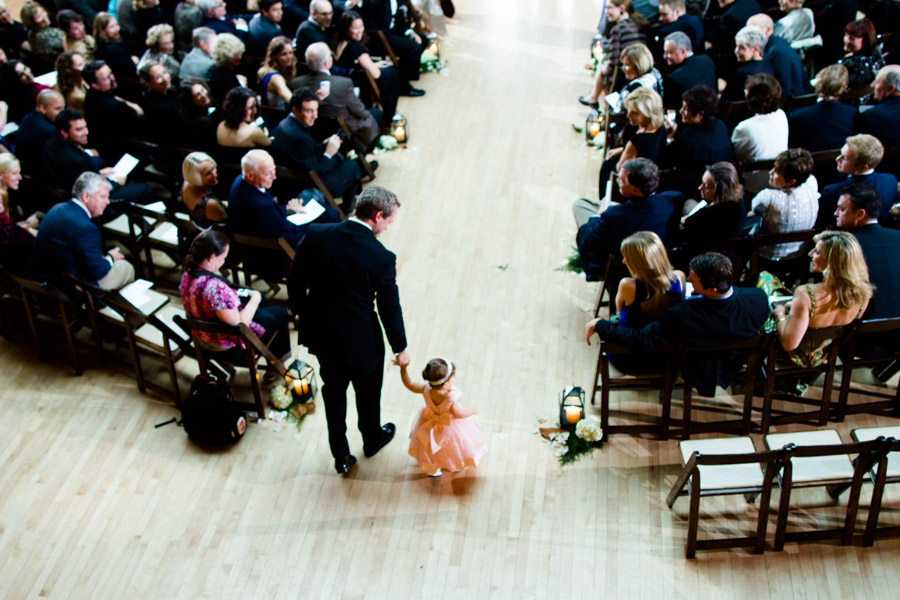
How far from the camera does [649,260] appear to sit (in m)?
4.42

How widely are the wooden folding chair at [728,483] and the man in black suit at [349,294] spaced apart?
1.63m

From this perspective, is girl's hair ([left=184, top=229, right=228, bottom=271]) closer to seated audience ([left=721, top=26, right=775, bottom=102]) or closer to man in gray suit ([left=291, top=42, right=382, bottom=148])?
man in gray suit ([left=291, top=42, right=382, bottom=148])

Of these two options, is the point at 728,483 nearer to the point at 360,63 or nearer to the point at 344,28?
the point at 360,63

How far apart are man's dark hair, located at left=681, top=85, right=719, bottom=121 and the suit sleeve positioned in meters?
2.79

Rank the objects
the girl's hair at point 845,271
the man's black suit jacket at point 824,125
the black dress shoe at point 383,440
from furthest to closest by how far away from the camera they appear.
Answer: the man's black suit jacket at point 824,125, the black dress shoe at point 383,440, the girl's hair at point 845,271

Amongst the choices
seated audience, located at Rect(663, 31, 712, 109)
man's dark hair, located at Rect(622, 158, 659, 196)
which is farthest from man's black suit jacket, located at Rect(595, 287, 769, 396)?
seated audience, located at Rect(663, 31, 712, 109)

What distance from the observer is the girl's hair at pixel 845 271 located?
13.9ft

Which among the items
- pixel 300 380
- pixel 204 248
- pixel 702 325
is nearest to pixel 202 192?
pixel 204 248

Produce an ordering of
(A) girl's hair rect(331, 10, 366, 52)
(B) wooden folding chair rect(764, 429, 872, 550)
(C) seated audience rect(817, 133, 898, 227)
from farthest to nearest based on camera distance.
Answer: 1. (A) girl's hair rect(331, 10, 366, 52)
2. (C) seated audience rect(817, 133, 898, 227)
3. (B) wooden folding chair rect(764, 429, 872, 550)

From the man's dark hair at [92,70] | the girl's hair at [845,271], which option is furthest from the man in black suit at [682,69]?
the man's dark hair at [92,70]

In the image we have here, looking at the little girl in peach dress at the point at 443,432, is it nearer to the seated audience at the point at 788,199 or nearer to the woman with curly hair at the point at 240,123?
the seated audience at the point at 788,199

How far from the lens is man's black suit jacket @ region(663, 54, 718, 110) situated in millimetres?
6723

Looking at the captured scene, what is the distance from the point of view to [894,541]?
13.9 ft

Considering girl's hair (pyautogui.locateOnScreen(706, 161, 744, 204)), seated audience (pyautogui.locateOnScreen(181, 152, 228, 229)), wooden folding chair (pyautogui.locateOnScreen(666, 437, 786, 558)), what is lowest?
wooden folding chair (pyautogui.locateOnScreen(666, 437, 786, 558))
